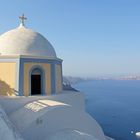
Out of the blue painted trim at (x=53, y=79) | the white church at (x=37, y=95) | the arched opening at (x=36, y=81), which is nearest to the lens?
the white church at (x=37, y=95)

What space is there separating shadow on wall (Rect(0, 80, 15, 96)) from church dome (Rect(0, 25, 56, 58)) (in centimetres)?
150

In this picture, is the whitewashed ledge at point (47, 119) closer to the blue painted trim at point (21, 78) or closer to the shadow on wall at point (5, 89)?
the blue painted trim at point (21, 78)

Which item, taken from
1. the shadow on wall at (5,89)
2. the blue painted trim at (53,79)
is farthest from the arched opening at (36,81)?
the shadow on wall at (5,89)

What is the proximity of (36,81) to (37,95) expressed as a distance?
1.01m

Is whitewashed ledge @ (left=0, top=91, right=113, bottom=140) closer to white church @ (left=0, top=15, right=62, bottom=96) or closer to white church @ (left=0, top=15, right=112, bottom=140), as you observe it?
white church @ (left=0, top=15, right=112, bottom=140)

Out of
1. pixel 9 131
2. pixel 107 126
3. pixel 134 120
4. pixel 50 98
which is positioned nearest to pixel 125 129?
pixel 107 126

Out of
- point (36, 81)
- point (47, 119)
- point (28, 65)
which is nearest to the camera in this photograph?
point (47, 119)

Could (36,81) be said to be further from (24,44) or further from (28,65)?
(24,44)

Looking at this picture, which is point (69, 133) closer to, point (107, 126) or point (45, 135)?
point (45, 135)

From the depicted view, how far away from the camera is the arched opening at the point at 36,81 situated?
428 inches

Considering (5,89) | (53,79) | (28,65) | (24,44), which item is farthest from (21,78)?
(24,44)

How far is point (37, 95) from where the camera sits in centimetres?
1041

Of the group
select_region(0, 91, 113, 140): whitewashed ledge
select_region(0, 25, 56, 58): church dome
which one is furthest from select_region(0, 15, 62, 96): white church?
select_region(0, 91, 113, 140): whitewashed ledge

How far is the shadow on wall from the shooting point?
10423mm
